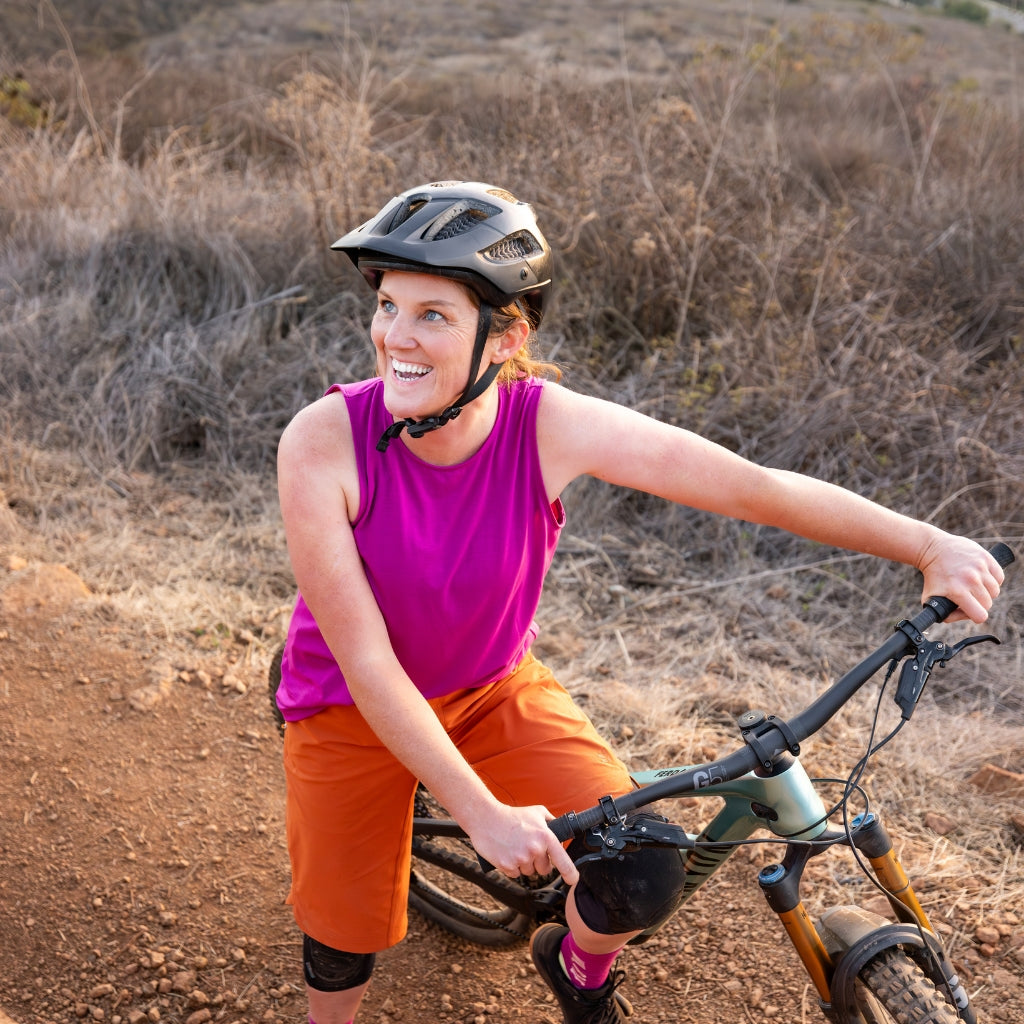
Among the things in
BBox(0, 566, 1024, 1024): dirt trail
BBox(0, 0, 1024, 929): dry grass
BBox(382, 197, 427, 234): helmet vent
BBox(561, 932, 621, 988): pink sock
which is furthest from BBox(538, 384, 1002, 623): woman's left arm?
BBox(0, 0, 1024, 929): dry grass

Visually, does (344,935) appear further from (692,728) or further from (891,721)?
(891,721)

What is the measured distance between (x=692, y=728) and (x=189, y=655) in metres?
1.97

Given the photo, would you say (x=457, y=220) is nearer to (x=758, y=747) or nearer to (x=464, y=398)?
(x=464, y=398)

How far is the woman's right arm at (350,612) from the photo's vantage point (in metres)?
1.83

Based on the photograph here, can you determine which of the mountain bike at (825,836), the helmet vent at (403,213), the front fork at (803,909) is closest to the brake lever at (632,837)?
the mountain bike at (825,836)

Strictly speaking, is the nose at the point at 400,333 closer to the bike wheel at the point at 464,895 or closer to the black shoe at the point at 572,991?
the bike wheel at the point at 464,895

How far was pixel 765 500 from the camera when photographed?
2.08 m

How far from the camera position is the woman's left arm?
1996 millimetres

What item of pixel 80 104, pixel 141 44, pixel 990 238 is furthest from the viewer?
pixel 141 44

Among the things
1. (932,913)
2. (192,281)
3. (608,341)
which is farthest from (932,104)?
(932,913)

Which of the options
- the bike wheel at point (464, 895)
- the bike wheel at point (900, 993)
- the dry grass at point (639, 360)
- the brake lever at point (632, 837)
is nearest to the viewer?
the brake lever at point (632, 837)

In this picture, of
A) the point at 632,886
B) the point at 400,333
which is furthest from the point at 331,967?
the point at 400,333

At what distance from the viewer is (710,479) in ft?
6.92

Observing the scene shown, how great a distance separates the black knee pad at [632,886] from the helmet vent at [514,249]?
1.15 meters
